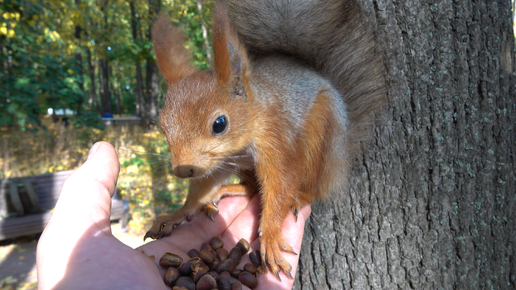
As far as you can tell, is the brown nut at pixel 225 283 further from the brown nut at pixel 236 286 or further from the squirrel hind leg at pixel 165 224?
the squirrel hind leg at pixel 165 224

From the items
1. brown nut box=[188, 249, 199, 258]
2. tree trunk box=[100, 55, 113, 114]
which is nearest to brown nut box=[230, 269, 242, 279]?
brown nut box=[188, 249, 199, 258]

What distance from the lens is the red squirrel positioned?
120cm

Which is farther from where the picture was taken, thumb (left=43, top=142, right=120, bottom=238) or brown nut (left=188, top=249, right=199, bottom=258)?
brown nut (left=188, top=249, right=199, bottom=258)

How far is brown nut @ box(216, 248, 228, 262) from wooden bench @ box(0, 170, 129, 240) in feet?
9.47

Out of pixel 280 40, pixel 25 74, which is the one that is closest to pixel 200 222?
pixel 280 40

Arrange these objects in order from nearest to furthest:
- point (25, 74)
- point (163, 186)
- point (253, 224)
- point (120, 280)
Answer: point (120, 280) → point (253, 224) → point (25, 74) → point (163, 186)

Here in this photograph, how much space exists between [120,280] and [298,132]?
2.84 ft

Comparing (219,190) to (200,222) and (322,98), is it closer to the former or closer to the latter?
(200,222)

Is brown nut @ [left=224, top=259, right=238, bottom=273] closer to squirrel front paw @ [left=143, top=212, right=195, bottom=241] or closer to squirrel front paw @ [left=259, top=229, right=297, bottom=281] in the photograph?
squirrel front paw @ [left=259, top=229, right=297, bottom=281]

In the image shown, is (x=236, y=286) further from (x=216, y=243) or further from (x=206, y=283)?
(x=216, y=243)

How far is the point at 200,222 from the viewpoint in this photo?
1.61 m

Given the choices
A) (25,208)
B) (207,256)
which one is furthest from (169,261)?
(25,208)

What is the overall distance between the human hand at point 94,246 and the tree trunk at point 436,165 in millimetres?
316

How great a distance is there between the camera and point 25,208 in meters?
3.85
